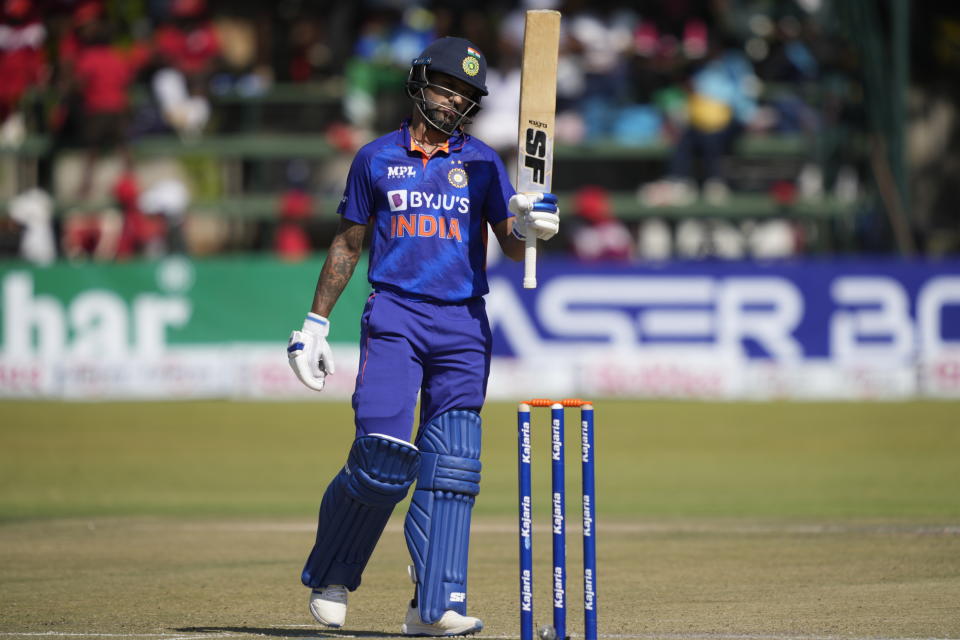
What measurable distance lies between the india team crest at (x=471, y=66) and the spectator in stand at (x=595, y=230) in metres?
12.8

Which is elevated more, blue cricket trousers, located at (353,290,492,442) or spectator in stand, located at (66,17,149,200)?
spectator in stand, located at (66,17,149,200)

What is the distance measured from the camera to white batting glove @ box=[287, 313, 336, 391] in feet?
19.7

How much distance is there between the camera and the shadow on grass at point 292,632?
600 centimetres

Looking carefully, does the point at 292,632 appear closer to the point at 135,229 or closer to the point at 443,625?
the point at 443,625

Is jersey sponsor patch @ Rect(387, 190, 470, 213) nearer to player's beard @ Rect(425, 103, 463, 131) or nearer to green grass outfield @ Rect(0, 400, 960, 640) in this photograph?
player's beard @ Rect(425, 103, 463, 131)

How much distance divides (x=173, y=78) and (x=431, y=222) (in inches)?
590

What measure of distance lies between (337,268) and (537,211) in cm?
89

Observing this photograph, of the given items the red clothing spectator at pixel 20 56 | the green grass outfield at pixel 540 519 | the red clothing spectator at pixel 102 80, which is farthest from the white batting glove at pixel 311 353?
the red clothing spectator at pixel 20 56

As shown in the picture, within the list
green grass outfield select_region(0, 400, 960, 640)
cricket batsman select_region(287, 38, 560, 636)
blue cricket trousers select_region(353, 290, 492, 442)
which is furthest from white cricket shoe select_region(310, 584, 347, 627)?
blue cricket trousers select_region(353, 290, 492, 442)

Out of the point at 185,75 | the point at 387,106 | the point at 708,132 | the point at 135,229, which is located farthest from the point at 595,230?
the point at 185,75

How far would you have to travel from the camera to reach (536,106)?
596 centimetres

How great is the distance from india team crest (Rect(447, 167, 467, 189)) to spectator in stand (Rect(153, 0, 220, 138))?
1465 centimetres

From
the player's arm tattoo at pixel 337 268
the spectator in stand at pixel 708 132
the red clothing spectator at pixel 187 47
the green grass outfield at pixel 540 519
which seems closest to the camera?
the player's arm tattoo at pixel 337 268

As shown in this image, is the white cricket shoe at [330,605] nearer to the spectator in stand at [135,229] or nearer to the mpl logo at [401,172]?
the mpl logo at [401,172]
